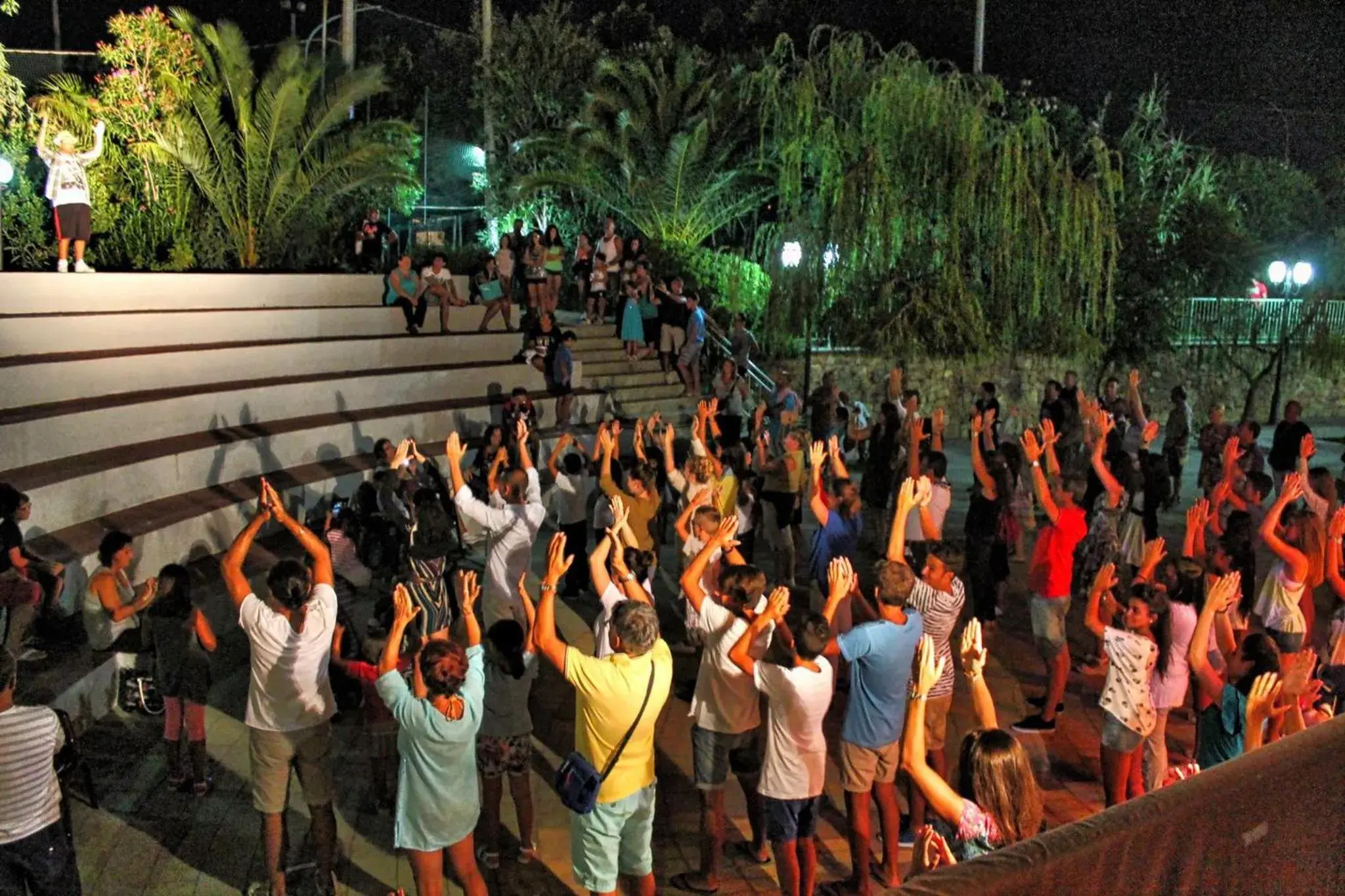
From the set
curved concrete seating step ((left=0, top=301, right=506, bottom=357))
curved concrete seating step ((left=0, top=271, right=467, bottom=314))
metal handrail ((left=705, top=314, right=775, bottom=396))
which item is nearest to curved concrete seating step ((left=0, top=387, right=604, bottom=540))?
curved concrete seating step ((left=0, top=301, right=506, bottom=357))

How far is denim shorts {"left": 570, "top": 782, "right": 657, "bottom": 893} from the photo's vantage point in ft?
16.0

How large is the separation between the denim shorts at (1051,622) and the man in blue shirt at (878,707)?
6.68 ft

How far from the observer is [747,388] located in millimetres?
15203

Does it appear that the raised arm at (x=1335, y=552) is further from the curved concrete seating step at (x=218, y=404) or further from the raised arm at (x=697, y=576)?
the curved concrete seating step at (x=218, y=404)

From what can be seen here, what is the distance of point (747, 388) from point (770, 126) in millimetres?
9565

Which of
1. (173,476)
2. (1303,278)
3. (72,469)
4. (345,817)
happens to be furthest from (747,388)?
(1303,278)

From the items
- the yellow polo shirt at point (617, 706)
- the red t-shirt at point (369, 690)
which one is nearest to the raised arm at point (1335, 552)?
the yellow polo shirt at point (617, 706)

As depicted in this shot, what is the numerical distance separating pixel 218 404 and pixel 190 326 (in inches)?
63.9

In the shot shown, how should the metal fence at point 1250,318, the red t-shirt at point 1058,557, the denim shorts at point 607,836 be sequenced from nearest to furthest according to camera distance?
1. the denim shorts at point 607,836
2. the red t-shirt at point 1058,557
3. the metal fence at point 1250,318

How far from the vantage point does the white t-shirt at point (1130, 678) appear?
5.73m

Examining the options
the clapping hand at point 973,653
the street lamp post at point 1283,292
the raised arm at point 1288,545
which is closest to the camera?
the clapping hand at point 973,653

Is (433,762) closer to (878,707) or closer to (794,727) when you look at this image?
(794,727)

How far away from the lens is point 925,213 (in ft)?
64.2

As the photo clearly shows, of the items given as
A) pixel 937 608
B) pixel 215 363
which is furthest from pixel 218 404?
A: pixel 937 608
